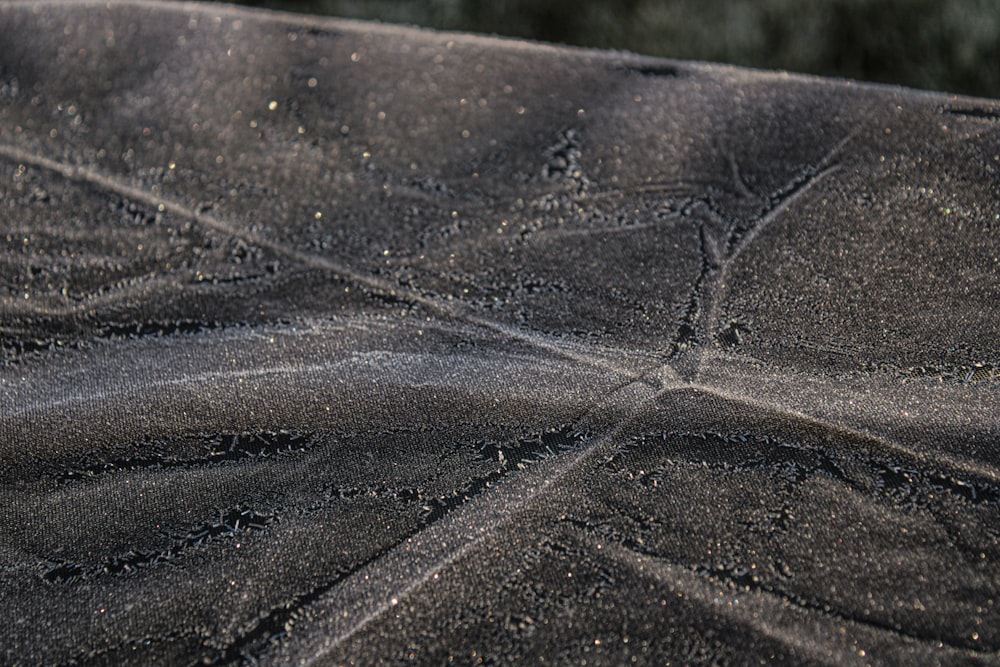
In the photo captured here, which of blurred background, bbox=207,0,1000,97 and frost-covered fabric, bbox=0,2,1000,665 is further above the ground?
blurred background, bbox=207,0,1000,97

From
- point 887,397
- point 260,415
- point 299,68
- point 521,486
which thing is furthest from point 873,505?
point 299,68

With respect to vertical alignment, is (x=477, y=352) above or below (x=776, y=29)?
below

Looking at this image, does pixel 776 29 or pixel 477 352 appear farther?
pixel 776 29

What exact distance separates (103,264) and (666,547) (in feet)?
1.14

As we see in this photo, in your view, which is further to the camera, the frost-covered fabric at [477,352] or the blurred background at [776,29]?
the blurred background at [776,29]

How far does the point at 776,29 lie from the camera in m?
0.58

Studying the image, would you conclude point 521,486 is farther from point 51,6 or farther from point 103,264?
point 51,6

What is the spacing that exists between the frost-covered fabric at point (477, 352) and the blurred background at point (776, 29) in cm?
9

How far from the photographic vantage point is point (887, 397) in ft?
1.34

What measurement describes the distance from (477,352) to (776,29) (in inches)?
13.3

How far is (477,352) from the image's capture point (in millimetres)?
441

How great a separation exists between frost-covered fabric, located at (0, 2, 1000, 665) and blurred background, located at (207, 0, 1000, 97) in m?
0.09

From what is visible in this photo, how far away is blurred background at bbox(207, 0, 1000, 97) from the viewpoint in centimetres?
56

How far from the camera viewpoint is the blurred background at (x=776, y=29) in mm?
558
